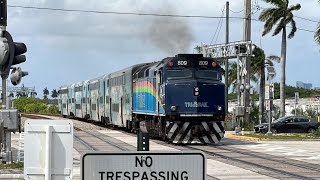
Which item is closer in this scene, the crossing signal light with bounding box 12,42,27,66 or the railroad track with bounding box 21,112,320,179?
the crossing signal light with bounding box 12,42,27,66

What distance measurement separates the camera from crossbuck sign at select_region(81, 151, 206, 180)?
409cm

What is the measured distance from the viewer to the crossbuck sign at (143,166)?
409 cm

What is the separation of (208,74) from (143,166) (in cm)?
2843

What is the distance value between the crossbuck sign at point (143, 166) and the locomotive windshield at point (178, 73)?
27.7m

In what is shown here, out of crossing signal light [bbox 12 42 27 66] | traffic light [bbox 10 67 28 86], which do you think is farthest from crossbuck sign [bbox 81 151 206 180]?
traffic light [bbox 10 67 28 86]

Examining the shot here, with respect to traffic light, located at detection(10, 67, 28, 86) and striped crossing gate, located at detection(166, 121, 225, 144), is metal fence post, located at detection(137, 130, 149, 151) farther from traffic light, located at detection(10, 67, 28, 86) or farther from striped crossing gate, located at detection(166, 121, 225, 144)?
striped crossing gate, located at detection(166, 121, 225, 144)

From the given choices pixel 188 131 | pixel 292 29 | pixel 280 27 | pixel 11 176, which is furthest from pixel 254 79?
pixel 11 176

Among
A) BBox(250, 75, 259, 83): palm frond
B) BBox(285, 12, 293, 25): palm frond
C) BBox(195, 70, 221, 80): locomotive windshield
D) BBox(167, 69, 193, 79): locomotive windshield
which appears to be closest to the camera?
BBox(167, 69, 193, 79): locomotive windshield

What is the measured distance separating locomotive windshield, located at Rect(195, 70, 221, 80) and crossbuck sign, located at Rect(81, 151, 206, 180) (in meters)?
28.1

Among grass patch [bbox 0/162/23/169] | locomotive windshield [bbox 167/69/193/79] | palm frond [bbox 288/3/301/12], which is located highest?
palm frond [bbox 288/3/301/12]

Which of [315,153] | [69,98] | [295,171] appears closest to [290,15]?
[69,98]

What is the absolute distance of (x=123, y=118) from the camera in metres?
42.6

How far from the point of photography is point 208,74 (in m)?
32.4

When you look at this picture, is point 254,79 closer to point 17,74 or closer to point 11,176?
point 17,74
